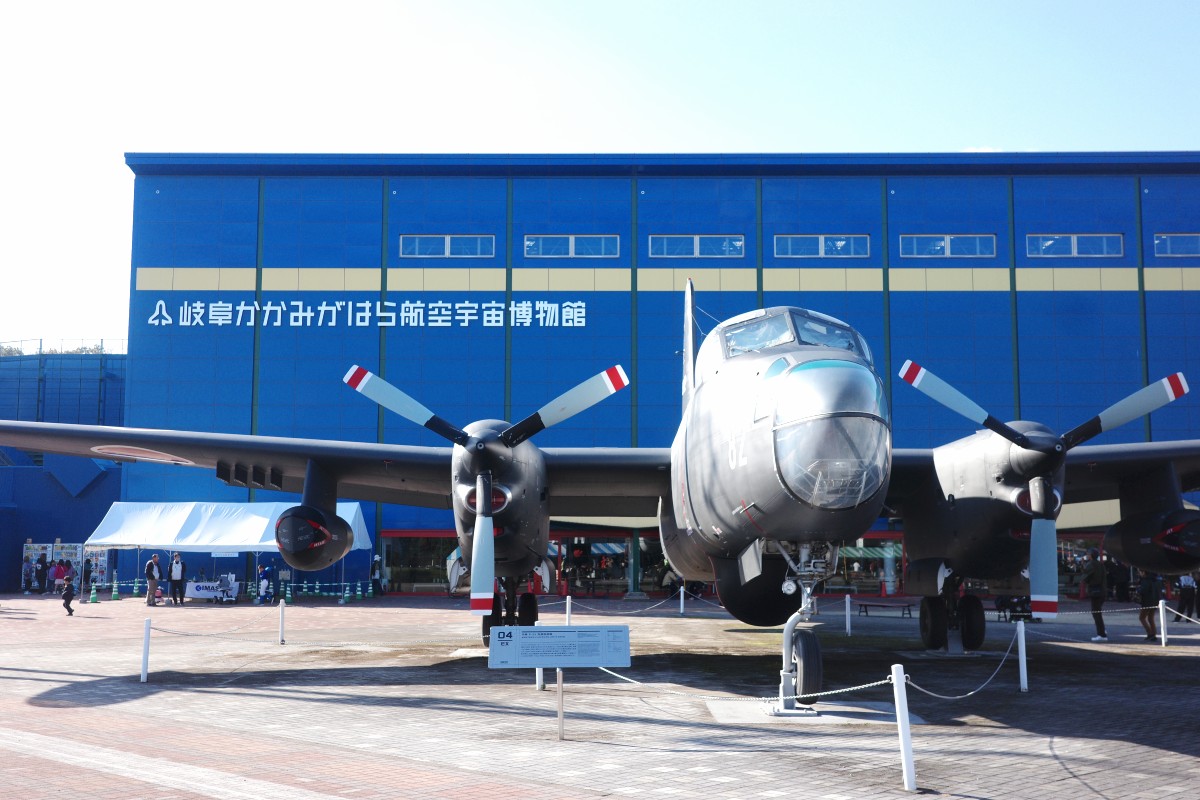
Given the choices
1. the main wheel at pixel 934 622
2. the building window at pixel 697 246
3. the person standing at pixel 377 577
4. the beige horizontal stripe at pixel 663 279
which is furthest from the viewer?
the building window at pixel 697 246

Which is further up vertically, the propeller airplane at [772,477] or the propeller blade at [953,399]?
the propeller blade at [953,399]

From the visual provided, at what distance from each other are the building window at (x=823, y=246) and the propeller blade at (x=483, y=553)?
29697 mm

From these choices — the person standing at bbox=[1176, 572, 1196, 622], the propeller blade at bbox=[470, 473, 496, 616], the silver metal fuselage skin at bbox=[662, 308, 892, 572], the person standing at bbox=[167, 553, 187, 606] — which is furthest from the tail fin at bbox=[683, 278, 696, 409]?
the person standing at bbox=[167, 553, 187, 606]

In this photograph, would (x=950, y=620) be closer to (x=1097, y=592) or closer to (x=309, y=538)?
(x=1097, y=592)

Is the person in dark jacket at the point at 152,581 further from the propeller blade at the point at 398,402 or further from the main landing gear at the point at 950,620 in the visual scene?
the main landing gear at the point at 950,620

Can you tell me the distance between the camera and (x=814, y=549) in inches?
451

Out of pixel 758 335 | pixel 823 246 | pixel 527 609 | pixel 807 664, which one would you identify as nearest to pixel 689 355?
pixel 758 335

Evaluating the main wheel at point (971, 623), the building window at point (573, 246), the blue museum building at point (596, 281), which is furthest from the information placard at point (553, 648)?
the building window at point (573, 246)

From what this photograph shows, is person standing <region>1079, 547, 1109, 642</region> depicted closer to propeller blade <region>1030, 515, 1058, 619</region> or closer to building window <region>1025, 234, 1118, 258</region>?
propeller blade <region>1030, 515, 1058, 619</region>

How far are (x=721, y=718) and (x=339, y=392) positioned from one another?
32.6 meters

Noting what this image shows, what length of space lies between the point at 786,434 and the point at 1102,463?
9083 millimetres

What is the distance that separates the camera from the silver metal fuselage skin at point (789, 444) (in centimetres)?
998

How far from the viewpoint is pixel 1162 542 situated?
15609 millimetres

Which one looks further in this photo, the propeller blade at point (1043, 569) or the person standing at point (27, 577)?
the person standing at point (27, 577)
